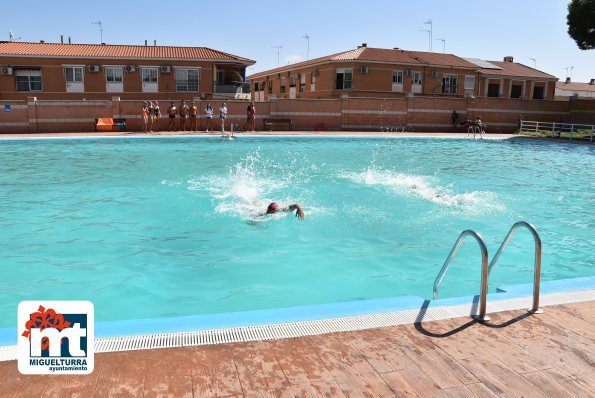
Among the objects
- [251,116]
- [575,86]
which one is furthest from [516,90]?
[251,116]

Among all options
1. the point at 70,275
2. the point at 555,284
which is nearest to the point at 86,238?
the point at 70,275

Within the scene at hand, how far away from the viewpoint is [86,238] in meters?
8.58

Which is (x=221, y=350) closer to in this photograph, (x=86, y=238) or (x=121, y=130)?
(x=86, y=238)

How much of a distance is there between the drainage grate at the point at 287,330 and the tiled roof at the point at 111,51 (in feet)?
104

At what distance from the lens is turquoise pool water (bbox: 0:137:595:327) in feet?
22.1

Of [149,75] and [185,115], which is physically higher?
[149,75]

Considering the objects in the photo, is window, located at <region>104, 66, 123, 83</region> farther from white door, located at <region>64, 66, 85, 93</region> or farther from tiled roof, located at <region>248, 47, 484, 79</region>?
tiled roof, located at <region>248, 47, 484, 79</region>

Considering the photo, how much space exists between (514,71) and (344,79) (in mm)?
18531

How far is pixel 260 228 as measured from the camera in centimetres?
928

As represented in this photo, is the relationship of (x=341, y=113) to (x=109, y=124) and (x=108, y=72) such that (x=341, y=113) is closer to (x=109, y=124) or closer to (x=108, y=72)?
(x=109, y=124)

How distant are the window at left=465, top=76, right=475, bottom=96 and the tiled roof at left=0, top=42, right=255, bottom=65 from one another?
1770 cm

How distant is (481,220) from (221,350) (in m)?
7.90

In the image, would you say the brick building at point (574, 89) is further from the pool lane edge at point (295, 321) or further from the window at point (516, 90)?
the pool lane edge at point (295, 321)

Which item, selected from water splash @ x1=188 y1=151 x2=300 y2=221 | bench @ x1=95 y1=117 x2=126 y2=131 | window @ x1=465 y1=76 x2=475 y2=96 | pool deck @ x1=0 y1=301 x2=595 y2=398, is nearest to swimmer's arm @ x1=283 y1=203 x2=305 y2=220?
water splash @ x1=188 y1=151 x2=300 y2=221
